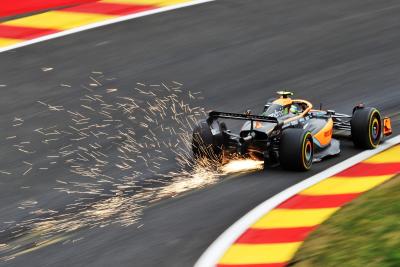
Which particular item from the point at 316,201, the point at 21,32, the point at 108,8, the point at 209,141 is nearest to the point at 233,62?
the point at 108,8

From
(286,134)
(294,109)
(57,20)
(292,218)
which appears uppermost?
(57,20)

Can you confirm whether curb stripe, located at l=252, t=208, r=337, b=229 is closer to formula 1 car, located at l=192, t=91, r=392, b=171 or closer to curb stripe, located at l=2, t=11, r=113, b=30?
formula 1 car, located at l=192, t=91, r=392, b=171

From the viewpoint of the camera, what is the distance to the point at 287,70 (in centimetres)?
1488

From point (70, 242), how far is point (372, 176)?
3.40 m

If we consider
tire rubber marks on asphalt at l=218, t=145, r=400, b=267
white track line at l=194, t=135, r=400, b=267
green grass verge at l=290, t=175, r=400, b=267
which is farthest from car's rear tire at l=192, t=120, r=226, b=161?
green grass verge at l=290, t=175, r=400, b=267

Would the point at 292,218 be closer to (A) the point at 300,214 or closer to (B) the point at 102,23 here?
(A) the point at 300,214

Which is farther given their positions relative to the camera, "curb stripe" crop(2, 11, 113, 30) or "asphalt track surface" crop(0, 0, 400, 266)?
"curb stripe" crop(2, 11, 113, 30)

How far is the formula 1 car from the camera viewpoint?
10.4m

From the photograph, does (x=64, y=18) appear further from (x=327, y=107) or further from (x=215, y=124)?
(x=215, y=124)

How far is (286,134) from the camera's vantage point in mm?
10320

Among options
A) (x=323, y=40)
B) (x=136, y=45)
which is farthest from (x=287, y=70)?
(x=136, y=45)

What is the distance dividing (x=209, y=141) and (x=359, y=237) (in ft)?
11.0

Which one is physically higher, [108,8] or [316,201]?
[108,8]

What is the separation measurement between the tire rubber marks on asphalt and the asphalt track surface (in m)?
0.43
